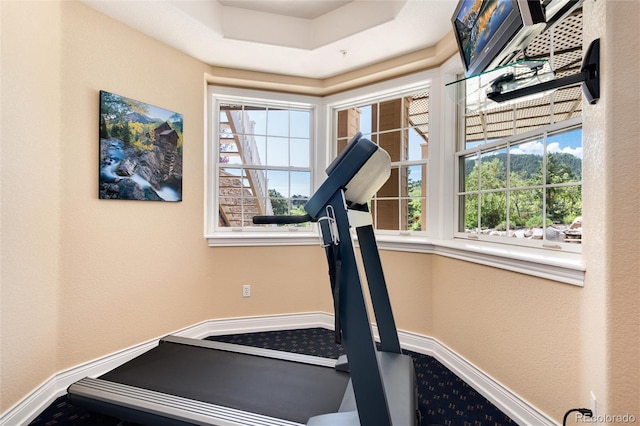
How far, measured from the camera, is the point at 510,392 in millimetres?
1927

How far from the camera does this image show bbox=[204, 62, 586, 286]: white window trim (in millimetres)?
1765

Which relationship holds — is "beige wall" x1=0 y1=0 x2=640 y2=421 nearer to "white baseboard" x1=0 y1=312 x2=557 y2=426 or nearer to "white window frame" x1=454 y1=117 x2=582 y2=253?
"white baseboard" x1=0 y1=312 x2=557 y2=426

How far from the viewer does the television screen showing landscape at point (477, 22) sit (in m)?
1.31

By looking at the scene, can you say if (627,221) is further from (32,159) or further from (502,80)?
(32,159)

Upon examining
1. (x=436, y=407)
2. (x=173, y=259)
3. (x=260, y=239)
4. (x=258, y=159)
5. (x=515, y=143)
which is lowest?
(x=436, y=407)

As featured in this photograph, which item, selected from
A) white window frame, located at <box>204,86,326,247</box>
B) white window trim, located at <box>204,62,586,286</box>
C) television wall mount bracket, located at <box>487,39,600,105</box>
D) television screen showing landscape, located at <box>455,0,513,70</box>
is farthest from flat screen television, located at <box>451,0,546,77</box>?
white window frame, located at <box>204,86,326,247</box>

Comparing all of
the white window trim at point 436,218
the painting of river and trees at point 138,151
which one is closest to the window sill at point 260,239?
the white window trim at point 436,218

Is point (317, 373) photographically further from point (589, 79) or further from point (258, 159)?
point (258, 159)

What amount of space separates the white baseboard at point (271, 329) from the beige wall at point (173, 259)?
6 centimetres

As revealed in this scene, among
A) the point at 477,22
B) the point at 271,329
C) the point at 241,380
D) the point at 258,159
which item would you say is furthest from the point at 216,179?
the point at 477,22

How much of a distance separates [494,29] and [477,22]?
189 mm

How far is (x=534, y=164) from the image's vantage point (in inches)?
78.7

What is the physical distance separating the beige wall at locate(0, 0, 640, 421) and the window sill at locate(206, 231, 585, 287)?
0.06m

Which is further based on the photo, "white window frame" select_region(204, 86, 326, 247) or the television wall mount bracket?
"white window frame" select_region(204, 86, 326, 247)
